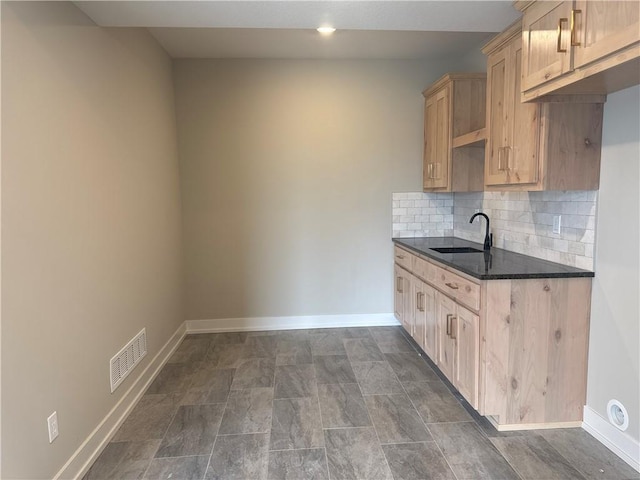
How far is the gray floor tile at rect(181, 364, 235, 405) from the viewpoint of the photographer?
277 centimetres

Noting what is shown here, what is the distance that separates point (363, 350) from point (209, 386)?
1.38 metres

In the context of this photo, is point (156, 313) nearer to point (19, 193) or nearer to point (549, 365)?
point (19, 193)

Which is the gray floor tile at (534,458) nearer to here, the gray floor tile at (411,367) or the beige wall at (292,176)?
the gray floor tile at (411,367)

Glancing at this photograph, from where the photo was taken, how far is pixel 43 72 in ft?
5.92

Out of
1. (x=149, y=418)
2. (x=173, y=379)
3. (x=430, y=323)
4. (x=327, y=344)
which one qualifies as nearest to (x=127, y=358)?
(x=149, y=418)

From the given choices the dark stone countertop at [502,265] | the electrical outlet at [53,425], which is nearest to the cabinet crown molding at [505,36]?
the dark stone countertop at [502,265]

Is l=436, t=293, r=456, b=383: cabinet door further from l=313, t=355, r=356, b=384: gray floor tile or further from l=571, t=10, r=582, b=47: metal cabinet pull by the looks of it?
l=571, t=10, r=582, b=47: metal cabinet pull

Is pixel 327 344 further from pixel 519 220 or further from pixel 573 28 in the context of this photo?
pixel 573 28

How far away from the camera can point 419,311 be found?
11.0ft

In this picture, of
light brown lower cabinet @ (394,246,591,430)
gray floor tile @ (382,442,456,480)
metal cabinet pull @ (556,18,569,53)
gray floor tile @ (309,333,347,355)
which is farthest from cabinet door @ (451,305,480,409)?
metal cabinet pull @ (556,18,569,53)

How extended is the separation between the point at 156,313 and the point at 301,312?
4.96 feet

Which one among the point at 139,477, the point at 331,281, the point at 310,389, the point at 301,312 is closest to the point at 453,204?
the point at 331,281

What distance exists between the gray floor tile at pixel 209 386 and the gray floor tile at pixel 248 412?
101 mm

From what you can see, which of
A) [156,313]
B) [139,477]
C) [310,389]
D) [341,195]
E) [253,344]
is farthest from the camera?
[341,195]
